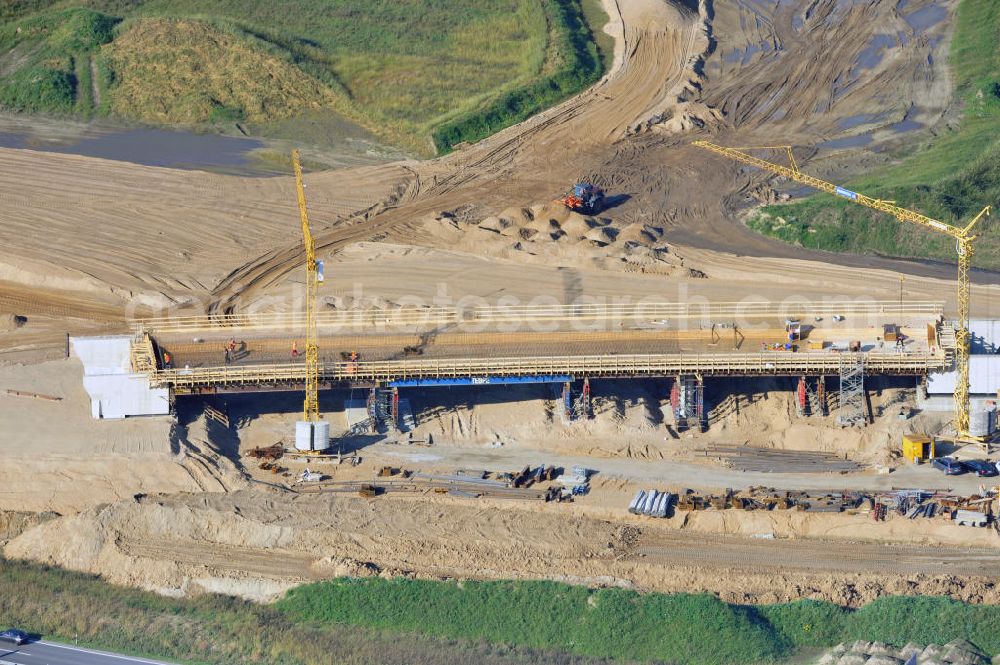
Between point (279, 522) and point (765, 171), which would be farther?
point (765, 171)

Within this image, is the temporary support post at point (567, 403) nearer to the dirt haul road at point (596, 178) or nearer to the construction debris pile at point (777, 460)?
the construction debris pile at point (777, 460)

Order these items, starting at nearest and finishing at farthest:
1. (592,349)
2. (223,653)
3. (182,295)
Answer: (223,653) < (592,349) < (182,295)

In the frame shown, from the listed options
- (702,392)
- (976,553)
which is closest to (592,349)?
(702,392)

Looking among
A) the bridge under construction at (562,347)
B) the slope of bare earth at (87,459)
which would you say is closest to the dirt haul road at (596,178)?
the bridge under construction at (562,347)

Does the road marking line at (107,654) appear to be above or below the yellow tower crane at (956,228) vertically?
below

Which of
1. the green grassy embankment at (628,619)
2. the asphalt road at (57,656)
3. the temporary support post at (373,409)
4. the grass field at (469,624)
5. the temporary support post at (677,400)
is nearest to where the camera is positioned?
the asphalt road at (57,656)

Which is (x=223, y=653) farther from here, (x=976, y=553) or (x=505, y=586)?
(x=976, y=553)

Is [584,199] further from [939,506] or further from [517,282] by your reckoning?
[939,506]

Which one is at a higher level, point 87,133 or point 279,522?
point 87,133
